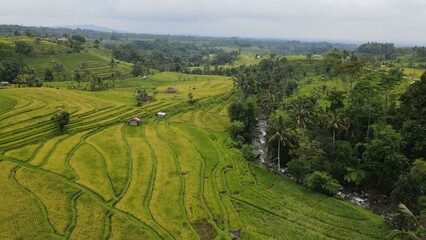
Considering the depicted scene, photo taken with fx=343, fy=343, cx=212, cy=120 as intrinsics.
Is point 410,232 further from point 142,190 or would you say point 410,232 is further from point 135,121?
point 135,121

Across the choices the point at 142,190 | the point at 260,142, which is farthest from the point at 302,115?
the point at 142,190

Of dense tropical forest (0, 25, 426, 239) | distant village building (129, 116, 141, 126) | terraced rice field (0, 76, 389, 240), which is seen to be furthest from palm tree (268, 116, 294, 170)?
distant village building (129, 116, 141, 126)

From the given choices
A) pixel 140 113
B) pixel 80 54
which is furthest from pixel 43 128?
pixel 80 54

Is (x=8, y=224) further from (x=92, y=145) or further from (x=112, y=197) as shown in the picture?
(x=92, y=145)

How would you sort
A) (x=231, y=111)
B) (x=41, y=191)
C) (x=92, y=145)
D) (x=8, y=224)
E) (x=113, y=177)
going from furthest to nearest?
1. (x=231, y=111)
2. (x=92, y=145)
3. (x=113, y=177)
4. (x=41, y=191)
5. (x=8, y=224)

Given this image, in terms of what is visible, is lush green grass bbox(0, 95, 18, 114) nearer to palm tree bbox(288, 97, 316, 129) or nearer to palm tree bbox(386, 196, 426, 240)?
palm tree bbox(288, 97, 316, 129)
